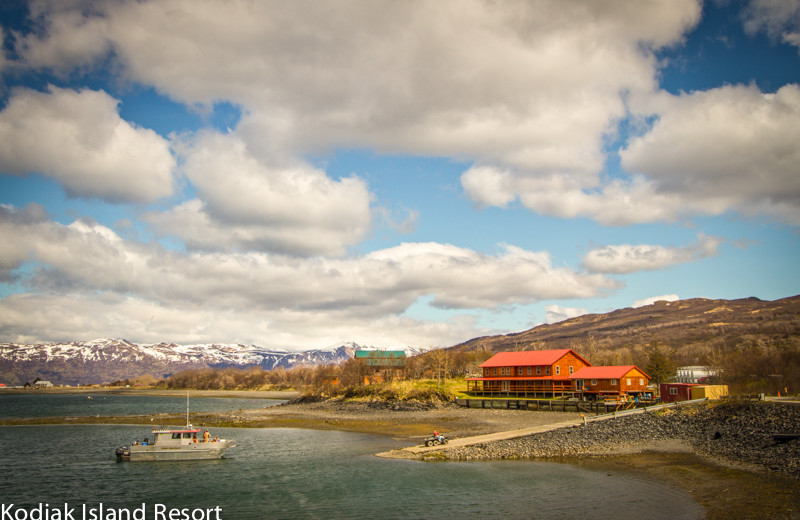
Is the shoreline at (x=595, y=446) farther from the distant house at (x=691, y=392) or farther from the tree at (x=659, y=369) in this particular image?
the tree at (x=659, y=369)

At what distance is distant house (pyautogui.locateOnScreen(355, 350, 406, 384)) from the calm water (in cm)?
7878

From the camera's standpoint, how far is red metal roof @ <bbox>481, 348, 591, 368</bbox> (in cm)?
8488

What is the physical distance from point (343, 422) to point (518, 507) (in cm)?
4664

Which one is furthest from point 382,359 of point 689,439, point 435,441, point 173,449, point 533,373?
point 689,439

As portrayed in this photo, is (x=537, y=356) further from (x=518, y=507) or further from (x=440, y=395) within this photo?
(x=518, y=507)

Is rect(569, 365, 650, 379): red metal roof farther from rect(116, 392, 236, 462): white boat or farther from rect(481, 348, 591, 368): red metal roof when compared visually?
rect(116, 392, 236, 462): white boat

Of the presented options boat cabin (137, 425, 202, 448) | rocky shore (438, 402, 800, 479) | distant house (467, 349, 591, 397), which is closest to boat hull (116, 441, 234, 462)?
boat cabin (137, 425, 202, 448)

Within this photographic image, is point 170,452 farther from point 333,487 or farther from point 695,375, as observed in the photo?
point 695,375

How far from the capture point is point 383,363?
457ft

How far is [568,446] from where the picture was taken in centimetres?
4422

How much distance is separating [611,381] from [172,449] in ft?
205

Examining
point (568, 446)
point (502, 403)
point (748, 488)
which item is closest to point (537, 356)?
point (502, 403)

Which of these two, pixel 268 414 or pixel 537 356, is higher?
pixel 537 356

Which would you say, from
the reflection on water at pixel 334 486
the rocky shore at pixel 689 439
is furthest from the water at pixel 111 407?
the rocky shore at pixel 689 439
